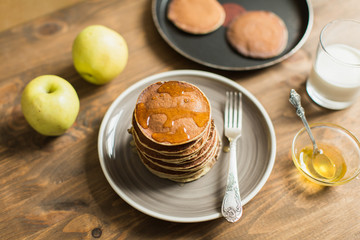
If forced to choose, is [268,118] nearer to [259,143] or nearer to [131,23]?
[259,143]

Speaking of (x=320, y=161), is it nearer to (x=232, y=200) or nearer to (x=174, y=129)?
(x=232, y=200)

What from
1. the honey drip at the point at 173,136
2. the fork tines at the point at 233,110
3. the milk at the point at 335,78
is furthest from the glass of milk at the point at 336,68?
the honey drip at the point at 173,136

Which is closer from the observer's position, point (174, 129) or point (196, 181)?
point (174, 129)

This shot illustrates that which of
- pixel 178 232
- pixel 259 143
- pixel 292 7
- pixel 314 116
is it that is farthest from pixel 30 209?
pixel 292 7

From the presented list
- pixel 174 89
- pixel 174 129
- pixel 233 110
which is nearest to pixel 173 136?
pixel 174 129

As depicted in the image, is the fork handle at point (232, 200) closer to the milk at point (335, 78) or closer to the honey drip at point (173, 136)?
the honey drip at point (173, 136)

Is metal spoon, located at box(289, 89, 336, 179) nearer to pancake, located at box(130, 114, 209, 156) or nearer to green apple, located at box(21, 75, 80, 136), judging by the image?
pancake, located at box(130, 114, 209, 156)
